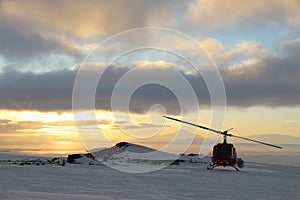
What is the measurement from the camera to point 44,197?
18.6m

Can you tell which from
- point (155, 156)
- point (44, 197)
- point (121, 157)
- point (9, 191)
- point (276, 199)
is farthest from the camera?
point (155, 156)

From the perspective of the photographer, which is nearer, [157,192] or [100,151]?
[157,192]

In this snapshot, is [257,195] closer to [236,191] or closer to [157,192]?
[236,191]

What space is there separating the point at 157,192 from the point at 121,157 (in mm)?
40096

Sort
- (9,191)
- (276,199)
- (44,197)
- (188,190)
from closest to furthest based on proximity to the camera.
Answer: (44,197) → (9,191) → (276,199) → (188,190)

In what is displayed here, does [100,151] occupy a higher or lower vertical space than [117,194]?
higher

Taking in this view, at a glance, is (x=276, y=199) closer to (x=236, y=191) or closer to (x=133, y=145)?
(x=236, y=191)

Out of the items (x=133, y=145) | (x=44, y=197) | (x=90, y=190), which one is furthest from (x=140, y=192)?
(x=133, y=145)

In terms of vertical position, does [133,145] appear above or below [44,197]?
above

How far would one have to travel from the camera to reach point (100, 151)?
65.9 meters

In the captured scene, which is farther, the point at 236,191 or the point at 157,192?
the point at 236,191

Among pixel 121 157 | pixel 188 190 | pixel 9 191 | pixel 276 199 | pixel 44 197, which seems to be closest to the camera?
pixel 44 197

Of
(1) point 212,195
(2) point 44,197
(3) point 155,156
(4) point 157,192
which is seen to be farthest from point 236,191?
(3) point 155,156

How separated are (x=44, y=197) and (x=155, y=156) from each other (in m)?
49.6
